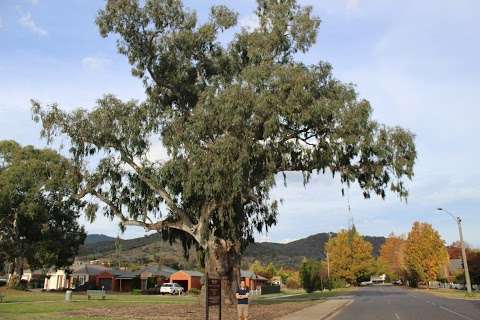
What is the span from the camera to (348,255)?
9269 centimetres

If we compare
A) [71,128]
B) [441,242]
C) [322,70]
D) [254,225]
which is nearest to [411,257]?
[441,242]

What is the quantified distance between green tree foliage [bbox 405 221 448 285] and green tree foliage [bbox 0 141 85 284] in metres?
50.7

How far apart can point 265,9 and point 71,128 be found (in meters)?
14.1

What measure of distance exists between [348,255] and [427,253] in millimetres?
19848

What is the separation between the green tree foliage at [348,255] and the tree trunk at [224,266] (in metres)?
64.7

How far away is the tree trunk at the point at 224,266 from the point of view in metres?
30.1

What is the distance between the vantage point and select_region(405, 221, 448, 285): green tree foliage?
246 ft

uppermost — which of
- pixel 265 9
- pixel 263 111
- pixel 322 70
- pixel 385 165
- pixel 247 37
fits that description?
pixel 265 9

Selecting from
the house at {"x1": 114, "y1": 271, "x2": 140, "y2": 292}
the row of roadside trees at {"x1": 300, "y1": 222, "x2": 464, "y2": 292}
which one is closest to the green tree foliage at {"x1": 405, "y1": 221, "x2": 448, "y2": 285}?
the row of roadside trees at {"x1": 300, "y1": 222, "x2": 464, "y2": 292}

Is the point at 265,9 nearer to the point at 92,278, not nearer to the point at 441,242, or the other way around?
the point at 441,242

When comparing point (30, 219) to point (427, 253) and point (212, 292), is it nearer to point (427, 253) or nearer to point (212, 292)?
point (212, 292)

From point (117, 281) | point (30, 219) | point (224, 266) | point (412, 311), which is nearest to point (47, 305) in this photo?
point (224, 266)

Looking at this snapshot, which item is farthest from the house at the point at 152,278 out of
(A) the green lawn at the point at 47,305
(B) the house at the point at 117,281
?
(A) the green lawn at the point at 47,305

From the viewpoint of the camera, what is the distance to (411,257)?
77.4m
